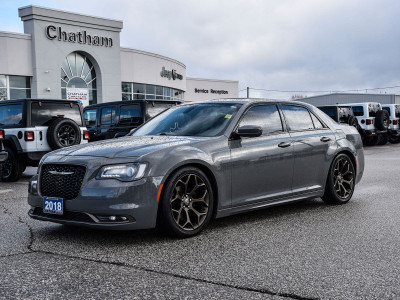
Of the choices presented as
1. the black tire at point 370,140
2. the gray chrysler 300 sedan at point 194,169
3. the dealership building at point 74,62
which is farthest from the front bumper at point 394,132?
the dealership building at point 74,62

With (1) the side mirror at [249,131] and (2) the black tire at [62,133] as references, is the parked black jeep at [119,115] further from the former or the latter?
A: (1) the side mirror at [249,131]

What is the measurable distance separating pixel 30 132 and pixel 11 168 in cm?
94

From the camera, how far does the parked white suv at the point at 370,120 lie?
79.2 ft

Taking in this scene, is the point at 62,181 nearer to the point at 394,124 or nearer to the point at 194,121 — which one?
the point at 194,121

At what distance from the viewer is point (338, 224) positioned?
5922mm

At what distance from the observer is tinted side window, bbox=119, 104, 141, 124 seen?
13784mm

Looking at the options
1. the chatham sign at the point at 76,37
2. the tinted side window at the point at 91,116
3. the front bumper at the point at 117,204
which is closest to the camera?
the front bumper at the point at 117,204

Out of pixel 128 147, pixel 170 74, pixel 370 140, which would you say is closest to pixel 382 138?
pixel 370 140

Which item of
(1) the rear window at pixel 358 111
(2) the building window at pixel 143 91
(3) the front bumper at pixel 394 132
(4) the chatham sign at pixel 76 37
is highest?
(4) the chatham sign at pixel 76 37

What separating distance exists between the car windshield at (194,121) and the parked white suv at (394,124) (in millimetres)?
21925

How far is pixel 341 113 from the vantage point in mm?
22516

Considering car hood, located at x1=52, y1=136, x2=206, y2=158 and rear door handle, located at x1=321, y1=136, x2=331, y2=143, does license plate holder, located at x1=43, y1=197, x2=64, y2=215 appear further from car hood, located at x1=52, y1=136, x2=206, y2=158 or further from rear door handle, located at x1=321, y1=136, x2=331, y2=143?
rear door handle, located at x1=321, y1=136, x2=331, y2=143

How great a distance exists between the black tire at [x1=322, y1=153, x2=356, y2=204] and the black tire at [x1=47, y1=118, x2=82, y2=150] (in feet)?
21.1

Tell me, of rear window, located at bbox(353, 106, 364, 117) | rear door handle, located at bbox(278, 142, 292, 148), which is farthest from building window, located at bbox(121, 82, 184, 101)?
rear door handle, located at bbox(278, 142, 292, 148)
